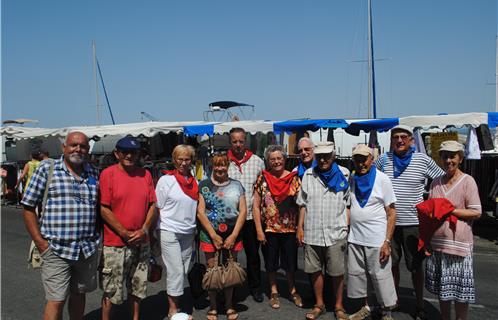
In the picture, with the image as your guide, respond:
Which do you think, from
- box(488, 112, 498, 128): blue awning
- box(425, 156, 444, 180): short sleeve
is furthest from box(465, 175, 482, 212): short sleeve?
box(488, 112, 498, 128): blue awning

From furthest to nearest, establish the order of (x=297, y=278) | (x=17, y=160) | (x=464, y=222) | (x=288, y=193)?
(x=17, y=160)
(x=297, y=278)
(x=288, y=193)
(x=464, y=222)

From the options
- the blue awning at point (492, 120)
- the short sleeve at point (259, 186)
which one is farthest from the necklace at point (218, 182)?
the blue awning at point (492, 120)

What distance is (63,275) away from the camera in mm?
3191

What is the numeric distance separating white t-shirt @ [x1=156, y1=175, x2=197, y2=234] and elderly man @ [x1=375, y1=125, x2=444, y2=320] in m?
2.08

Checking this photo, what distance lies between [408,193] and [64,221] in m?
3.15

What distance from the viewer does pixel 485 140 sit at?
27.0 ft

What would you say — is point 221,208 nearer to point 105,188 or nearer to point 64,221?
point 105,188

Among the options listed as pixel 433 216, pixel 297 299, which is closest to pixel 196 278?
pixel 297 299

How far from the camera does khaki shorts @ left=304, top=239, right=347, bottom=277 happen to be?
3850 millimetres

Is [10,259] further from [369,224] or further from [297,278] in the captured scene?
[369,224]

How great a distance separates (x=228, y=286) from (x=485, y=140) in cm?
692

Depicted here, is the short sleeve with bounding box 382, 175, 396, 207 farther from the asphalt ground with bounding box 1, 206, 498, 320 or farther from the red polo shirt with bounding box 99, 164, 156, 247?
the red polo shirt with bounding box 99, 164, 156, 247

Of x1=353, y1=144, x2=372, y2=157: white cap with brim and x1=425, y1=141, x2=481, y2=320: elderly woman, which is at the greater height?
x1=353, y1=144, x2=372, y2=157: white cap with brim

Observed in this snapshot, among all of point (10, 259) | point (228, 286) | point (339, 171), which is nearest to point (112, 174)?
point (228, 286)
